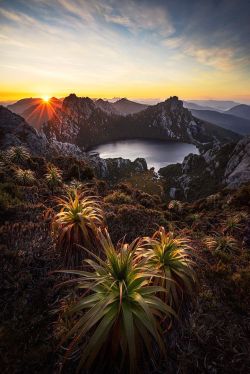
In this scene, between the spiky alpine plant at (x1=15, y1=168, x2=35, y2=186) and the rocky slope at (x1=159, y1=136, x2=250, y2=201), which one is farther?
the rocky slope at (x1=159, y1=136, x2=250, y2=201)

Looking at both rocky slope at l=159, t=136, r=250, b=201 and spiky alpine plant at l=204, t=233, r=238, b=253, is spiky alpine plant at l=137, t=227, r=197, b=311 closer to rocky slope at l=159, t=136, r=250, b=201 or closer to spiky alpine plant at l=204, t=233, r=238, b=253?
spiky alpine plant at l=204, t=233, r=238, b=253

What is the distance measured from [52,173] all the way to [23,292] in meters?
10.5

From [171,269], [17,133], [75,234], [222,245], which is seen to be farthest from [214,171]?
[171,269]

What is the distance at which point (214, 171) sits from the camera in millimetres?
77938

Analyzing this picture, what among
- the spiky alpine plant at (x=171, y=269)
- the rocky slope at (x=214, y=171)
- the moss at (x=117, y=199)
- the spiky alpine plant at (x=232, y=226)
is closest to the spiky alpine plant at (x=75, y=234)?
the spiky alpine plant at (x=171, y=269)

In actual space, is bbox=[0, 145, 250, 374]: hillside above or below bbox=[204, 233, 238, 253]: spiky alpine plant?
above

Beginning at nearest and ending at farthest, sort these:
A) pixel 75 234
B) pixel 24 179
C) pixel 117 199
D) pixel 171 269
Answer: pixel 171 269
pixel 75 234
pixel 24 179
pixel 117 199

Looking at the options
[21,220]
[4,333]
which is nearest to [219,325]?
[4,333]

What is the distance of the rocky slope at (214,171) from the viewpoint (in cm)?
5756

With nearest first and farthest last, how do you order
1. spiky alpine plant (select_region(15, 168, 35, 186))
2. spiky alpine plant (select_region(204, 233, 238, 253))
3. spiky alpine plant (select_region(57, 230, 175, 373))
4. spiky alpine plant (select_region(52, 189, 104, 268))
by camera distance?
spiky alpine plant (select_region(57, 230, 175, 373)), spiky alpine plant (select_region(52, 189, 104, 268)), spiky alpine plant (select_region(204, 233, 238, 253)), spiky alpine plant (select_region(15, 168, 35, 186))

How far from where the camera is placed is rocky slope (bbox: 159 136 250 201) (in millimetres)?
57562

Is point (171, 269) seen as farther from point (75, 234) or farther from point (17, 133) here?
point (17, 133)

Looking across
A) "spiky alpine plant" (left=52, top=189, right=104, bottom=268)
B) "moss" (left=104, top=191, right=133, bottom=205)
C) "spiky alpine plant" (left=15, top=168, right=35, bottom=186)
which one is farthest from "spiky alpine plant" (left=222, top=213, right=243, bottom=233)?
"spiky alpine plant" (left=15, top=168, right=35, bottom=186)

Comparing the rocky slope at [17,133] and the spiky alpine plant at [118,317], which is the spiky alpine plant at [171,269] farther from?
the rocky slope at [17,133]
